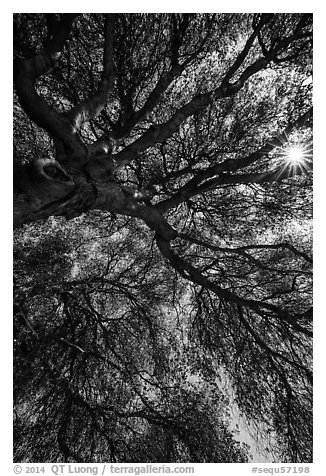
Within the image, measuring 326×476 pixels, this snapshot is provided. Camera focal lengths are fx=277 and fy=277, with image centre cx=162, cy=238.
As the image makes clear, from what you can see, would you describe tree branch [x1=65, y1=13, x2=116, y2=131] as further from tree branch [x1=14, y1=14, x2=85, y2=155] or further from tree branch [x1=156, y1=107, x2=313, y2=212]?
tree branch [x1=156, y1=107, x2=313, y2=212]

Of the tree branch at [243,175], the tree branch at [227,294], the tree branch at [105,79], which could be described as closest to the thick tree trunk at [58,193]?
the tree branch at [105,79]

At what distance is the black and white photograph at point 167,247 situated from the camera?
15.7 ft

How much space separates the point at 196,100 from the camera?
→ 4.99 meters

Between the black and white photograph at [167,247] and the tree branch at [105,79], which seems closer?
the tree branch at [105,79]

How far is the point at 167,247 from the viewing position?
6020 mm

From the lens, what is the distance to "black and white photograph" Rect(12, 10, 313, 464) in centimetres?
480

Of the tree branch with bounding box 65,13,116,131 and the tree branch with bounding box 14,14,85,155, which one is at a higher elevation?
the tree branch with bounding box 65,13,116,131

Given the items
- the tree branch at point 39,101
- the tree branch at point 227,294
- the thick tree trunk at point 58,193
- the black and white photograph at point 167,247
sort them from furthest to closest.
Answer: the tree branch at point 227,294, the black and white photograph at point 167,247, the tree branch at point 39,101, the thick tree trunk at point 58,193

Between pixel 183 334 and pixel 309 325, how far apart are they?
3144mm

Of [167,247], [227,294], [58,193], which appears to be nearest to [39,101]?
[58,193]

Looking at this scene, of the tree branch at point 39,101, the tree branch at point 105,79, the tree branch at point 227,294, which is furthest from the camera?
the tree branch at point 227,294

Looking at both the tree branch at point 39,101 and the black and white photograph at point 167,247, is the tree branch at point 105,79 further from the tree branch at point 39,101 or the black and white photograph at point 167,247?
the tree branch at point 39,101

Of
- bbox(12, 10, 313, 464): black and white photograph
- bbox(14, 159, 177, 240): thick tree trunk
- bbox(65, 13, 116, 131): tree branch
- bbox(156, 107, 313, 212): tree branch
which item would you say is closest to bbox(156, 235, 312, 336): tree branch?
bbox(12, 10, 313, 464): black and white photograph
